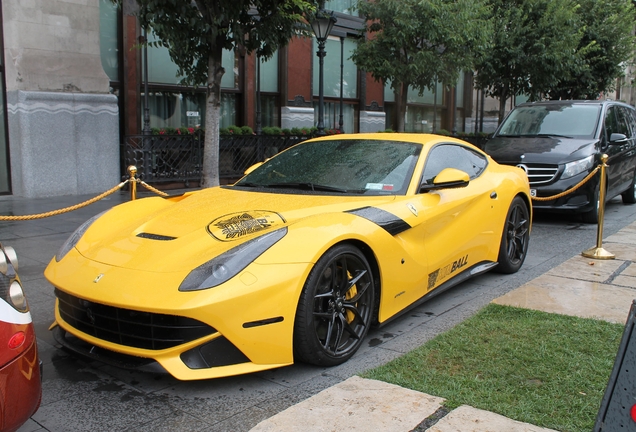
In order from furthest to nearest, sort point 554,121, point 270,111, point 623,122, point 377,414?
point 270,111 < point 623,122 < point 554,121 < point 377,414

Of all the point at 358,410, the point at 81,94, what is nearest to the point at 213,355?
the point at 358,410

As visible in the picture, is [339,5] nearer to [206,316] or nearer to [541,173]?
[541,173]

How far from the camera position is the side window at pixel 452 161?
5.04 metres

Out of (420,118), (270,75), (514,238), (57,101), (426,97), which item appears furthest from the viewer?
(426,97)

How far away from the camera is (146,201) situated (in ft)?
16.0

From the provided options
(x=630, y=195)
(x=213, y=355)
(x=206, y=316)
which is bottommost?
(x=213, y=355)

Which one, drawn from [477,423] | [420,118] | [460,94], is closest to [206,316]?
[477,423]

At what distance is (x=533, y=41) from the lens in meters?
17.2

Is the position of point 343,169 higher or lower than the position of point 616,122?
lower

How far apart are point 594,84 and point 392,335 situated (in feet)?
66.8

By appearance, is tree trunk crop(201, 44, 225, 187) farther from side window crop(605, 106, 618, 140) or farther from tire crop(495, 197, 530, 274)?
side window crop(605, 106, 618, 140)

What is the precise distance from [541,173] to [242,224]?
6565 mm

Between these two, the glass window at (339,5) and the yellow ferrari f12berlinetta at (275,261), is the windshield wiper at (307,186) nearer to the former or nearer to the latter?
the yellow ferrari f12berlinetta at (275,261)

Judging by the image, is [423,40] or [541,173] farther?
[423,40]
